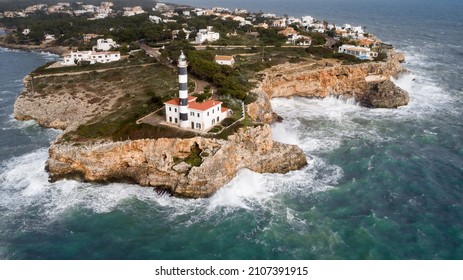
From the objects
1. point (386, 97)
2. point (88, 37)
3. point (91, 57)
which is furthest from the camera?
point (88, 37)

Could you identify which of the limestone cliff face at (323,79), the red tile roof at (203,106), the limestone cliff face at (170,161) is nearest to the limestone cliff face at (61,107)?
the limestone cliff face at (170,161)

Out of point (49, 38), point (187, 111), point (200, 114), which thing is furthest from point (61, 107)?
point (49, 38)

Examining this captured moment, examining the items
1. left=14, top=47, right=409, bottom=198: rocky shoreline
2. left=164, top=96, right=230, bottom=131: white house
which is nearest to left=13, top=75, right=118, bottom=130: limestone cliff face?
left=14, top=47, right=409, bottom=198: rocky shoreline

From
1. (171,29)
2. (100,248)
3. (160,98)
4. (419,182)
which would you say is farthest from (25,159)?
(171,29)

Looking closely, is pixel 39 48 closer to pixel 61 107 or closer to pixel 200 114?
pixel 61 107

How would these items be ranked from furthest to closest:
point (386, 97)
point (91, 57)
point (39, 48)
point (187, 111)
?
1. point (39, 48)
2. point (91, 57)
3. point (386, 97)
4. point (187, 111)

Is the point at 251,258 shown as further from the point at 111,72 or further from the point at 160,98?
the point at 111,72
